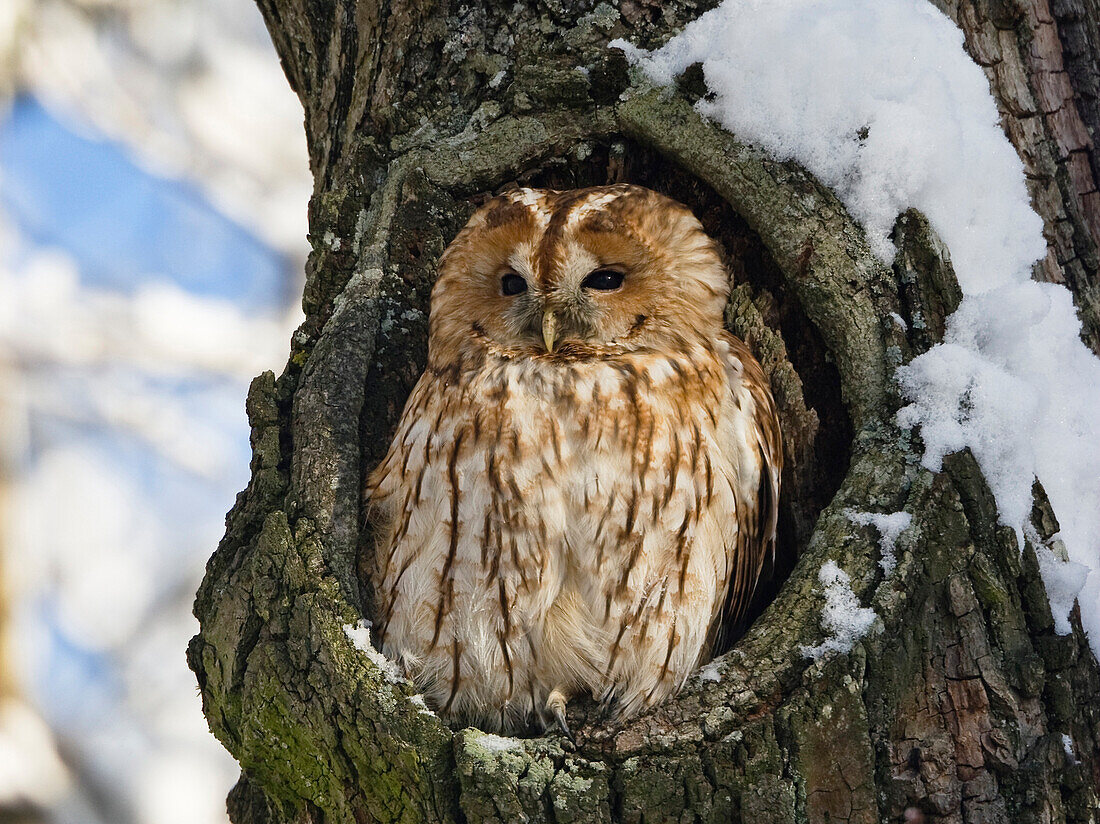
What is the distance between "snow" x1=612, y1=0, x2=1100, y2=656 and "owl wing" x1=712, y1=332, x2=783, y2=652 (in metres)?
0.34

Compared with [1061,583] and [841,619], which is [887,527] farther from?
[1061,583]

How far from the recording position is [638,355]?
211cm

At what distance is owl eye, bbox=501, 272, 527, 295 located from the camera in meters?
2.22

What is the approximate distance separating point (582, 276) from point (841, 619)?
0.89 metres

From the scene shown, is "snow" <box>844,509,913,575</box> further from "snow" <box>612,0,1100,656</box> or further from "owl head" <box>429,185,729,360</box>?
"owl head" <box>429,185,729,360</box>

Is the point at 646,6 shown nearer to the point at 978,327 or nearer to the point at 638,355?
the point at 638,355

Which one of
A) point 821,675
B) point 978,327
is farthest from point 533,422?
point 978,327

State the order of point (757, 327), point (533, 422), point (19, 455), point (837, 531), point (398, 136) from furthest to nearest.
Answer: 1. point (19, 455)
2. point (398, 136)
3. point (757, 327)
4. point (533, 422)
5. point (837, 531)

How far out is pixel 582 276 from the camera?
7.01ft

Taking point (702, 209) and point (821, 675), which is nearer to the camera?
point (821, 675)

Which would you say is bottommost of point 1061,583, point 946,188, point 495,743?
point 495,743

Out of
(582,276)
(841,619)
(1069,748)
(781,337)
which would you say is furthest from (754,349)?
(1069,748)

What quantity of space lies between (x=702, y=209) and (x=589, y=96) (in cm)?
35

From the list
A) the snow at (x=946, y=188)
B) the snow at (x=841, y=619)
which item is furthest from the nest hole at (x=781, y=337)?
the snow at (x=841, y=619)
